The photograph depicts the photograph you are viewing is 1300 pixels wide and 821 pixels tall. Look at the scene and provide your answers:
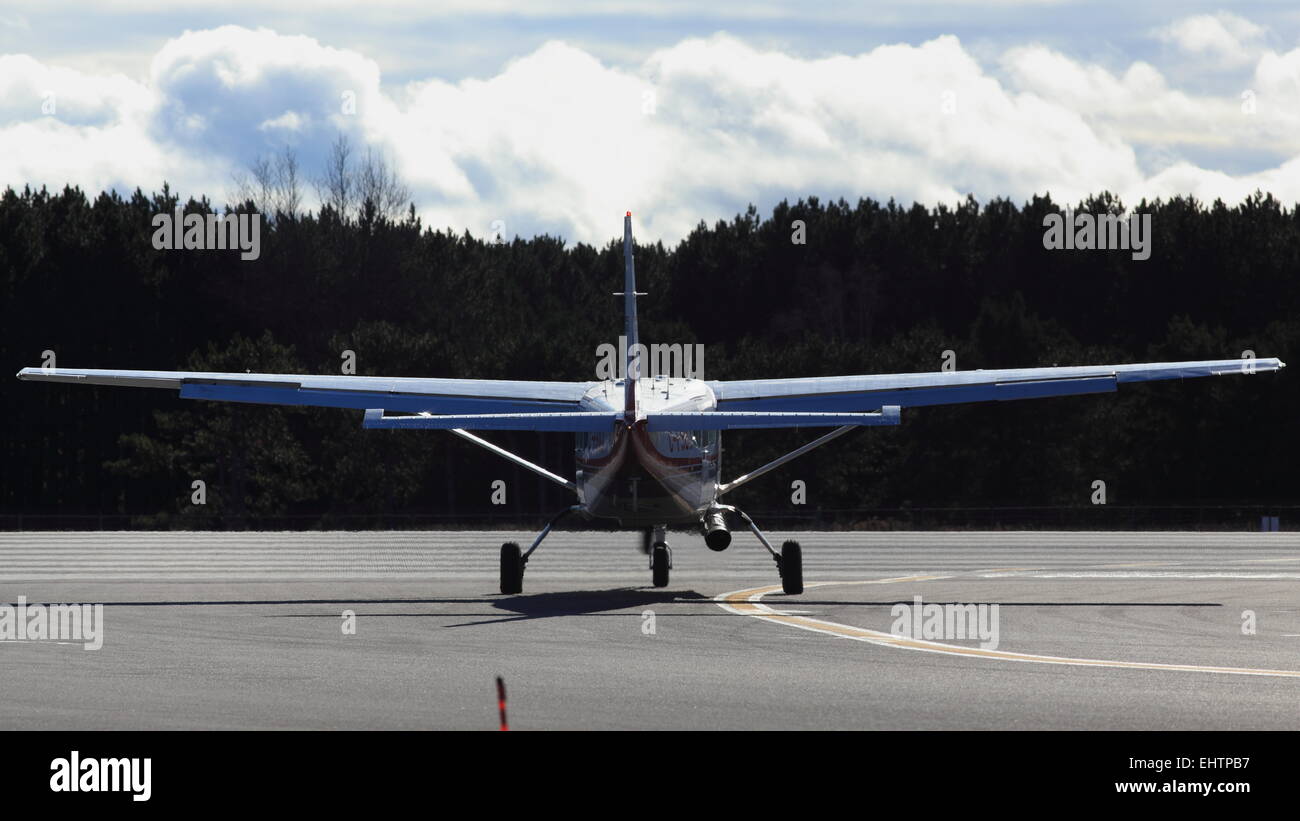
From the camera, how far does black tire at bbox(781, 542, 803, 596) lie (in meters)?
27.5

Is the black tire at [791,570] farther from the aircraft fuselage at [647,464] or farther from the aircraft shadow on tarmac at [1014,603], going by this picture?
the aircraft fuselage at [647,464]

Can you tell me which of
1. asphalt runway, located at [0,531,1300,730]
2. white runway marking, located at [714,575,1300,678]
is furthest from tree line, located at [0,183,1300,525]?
white runway marking, located at [714,575,1300,678]

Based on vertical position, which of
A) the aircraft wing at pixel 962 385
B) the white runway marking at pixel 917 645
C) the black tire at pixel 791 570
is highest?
the aircraft wing at pixel 962 385

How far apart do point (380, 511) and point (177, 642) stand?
62.5m

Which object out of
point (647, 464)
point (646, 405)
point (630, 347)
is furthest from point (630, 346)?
point (647, 464)

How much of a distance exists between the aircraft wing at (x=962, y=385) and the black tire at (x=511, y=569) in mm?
4739

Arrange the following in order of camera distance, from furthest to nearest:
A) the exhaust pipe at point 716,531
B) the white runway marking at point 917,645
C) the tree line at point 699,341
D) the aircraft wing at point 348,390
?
the tree line at point 699,341, the aircraft wing at point 348,390, the exhaust pipe at point 716,531, the white runway marking at point 917,645

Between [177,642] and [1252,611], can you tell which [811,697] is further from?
[1252,611]

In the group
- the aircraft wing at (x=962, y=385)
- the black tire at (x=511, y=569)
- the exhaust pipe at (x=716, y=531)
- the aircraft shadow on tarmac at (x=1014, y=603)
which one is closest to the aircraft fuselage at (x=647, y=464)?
the exhaust pipe at (x=716, y=531)

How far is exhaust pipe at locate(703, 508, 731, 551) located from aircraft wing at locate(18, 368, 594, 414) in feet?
12.6

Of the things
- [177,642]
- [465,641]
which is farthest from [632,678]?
[177,642]

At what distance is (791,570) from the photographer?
90.4 ft

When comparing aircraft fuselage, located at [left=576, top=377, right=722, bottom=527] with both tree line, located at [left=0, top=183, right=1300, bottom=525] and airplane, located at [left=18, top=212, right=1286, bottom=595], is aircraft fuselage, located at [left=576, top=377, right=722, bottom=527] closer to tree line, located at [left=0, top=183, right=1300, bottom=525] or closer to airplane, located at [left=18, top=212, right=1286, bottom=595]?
airplane, located at [left=18, top=212, right=1286, bottom=595]

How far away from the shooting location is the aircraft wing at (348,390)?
28031mm
